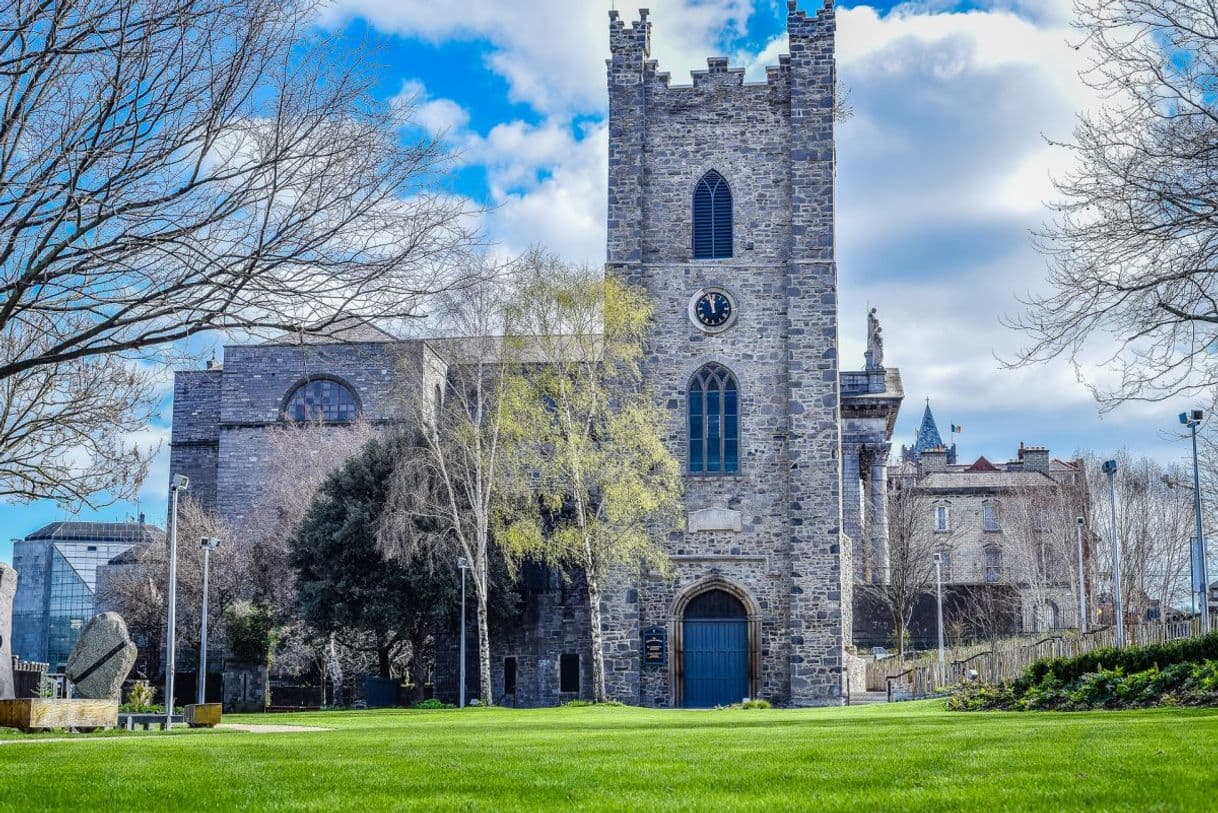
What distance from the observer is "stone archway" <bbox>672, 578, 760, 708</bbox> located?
37438 millimetres

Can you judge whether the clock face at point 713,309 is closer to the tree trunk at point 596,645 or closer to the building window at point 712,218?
the building window at point 712,218

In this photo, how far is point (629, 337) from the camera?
38406 millimetres

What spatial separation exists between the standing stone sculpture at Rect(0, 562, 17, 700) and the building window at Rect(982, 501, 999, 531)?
214 ft

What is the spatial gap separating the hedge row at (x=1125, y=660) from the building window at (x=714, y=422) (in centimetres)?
1317

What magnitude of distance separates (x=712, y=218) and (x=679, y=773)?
1233 inches

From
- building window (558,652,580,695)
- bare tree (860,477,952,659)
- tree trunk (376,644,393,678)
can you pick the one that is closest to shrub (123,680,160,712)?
tree trunk (376,644,393,678)

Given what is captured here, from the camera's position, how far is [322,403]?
5309 cm

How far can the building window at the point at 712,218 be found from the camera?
39.2 m

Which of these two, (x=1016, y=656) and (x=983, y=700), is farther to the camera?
(x=1016, y=656)

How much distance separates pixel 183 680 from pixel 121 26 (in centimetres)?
3863

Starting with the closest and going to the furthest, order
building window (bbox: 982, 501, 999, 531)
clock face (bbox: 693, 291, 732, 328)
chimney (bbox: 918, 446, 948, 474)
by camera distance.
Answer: clock face (bbox: 693, 291, 732, 328) < building window (bbox: 982, 501, 999, 531) < chimney (bbox: 918, 446, 948, 474)

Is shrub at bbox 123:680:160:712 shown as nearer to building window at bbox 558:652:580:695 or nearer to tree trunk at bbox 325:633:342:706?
tree trunk at bbox 325:633:342:706

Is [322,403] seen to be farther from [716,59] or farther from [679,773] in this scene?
[679,773]

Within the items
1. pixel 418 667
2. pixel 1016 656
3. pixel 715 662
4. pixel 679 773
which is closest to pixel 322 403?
pixel 418 667
